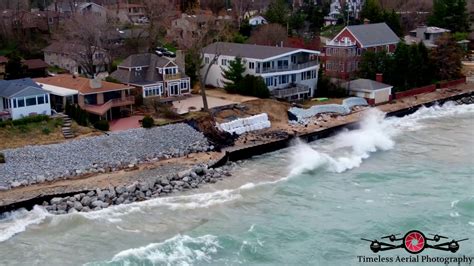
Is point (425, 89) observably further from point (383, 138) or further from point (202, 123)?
point (202, 123)

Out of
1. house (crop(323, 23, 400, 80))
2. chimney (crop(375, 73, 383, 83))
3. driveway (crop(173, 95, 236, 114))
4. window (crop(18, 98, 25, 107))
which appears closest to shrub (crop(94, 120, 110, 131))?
window (crop(18, 98, 25, 107))

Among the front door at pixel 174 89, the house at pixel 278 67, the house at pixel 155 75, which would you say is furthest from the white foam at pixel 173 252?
the house at pixel 278 67

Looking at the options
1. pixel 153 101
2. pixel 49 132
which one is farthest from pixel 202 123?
pixel 49 132

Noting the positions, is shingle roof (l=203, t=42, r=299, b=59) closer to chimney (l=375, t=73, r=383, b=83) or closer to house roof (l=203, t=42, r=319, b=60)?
house roof (l=203, t=42, r=319, b=60)

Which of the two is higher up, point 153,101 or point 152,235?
point 153,101

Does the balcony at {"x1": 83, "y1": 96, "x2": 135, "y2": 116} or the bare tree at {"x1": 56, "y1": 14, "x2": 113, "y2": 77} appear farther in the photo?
the bare tree at {"x1": 56, "y1": 14, "x2": 113, "y2": 77}

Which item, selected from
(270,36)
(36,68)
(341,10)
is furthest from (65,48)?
(341,10)

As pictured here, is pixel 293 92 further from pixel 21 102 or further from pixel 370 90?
pixel 21 102
